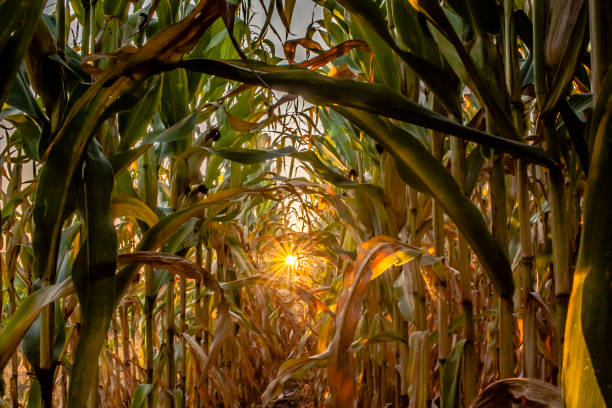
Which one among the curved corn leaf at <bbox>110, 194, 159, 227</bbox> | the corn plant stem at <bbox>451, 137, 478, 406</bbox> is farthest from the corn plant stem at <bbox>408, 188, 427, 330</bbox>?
the curved corn leaf at <bbox>110, 194, 159, 227</bbox>

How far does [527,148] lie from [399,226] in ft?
1.39

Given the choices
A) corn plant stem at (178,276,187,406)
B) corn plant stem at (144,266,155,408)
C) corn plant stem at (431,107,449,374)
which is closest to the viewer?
corn plant stem at (431,107,449,374)

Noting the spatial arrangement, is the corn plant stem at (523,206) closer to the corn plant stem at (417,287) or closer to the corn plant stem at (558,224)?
the corn plant stem at (558,224)

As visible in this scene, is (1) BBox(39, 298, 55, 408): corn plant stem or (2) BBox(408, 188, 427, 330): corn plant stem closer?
(1) BBox(39, 298, 55, 408): corn plant stem

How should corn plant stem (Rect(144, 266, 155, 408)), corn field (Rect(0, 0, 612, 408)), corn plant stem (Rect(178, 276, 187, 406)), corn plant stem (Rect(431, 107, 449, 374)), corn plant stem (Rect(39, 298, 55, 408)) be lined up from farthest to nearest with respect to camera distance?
1. corn plant stem (Rect(178, 276, 187, 406))
2. corn plant stem (Rect(144, 266, 155, 408))
3. corn plant stem (Rect(431, 107, 449, 374))
4. corn plant stem (Rect(39, 298, 55, 408))
5. corn field (Rect(0, 0, 612, 408))

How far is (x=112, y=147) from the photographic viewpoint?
2.42ft

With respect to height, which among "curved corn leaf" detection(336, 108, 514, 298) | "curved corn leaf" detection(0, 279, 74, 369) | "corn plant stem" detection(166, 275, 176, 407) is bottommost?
"corn plant stem" detection(166, 275, 176, 407)

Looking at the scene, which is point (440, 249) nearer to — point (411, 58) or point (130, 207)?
point (411, 58)

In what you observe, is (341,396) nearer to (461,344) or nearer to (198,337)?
(461,344)

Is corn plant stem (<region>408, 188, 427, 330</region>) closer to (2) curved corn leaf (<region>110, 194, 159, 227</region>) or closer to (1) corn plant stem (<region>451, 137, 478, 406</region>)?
(1) corn plant stem (<region>451, 137, 478, 406</region>)

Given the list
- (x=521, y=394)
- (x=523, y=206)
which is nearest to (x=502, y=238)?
(x=523, y=206)

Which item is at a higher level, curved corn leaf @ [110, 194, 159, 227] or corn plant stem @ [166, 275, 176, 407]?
curved corn leaf @ [110, 194, 159, 227]

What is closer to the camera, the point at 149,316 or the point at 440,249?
the point at 440,249

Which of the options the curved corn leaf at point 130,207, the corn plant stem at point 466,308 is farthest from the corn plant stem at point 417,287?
the curved corn leaf at point 130,207
